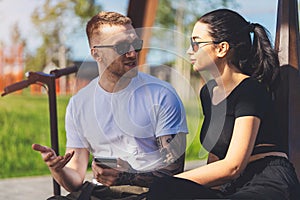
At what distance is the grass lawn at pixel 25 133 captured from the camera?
7089 millimetres

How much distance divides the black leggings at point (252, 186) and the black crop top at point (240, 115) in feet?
0.22

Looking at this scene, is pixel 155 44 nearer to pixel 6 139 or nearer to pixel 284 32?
pixel 284 32

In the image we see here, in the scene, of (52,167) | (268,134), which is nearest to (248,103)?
(268,134)

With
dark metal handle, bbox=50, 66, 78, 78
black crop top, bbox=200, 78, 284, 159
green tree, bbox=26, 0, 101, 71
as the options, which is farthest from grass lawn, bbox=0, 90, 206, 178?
black crop top, bbox=200, 78, 284, 159

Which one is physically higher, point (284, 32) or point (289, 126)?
point (284, 32)

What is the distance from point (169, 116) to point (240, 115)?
302 millimetres

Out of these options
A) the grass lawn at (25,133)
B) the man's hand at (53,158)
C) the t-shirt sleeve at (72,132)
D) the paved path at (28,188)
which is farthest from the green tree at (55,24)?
the man's hand at (53,158)

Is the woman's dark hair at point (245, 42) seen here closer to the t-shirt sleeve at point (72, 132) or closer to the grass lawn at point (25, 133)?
the t-shirt sleeve at point (72, 132)

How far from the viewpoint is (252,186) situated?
102 inches

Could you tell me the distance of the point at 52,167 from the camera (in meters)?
2.66

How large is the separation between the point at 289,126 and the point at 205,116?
1.14ft

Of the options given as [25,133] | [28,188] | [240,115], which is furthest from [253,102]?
[25,133]

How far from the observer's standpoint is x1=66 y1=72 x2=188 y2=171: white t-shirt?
2689mm

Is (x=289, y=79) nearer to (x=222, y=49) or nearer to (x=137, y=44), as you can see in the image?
(x=222, y=49)
